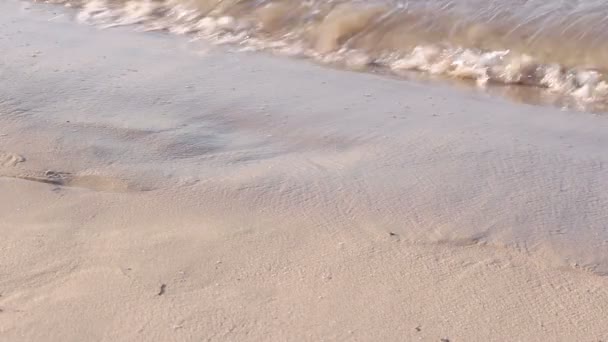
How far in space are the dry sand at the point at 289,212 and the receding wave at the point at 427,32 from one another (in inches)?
21.8

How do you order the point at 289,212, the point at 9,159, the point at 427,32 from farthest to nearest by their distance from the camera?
1. the point at 427,32
2. the point at 9,159
3. the point at 289,212

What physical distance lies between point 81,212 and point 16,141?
0.67m

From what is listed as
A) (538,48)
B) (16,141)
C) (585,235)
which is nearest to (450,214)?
(585,235)

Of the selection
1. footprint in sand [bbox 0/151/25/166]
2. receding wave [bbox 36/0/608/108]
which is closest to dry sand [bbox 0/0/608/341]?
footprint in sand [bbox 0/151/25/166]

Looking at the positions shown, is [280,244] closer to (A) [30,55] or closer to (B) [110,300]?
(B) [110,300]

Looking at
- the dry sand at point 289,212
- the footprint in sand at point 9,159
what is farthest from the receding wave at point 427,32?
the footprint in sand at point 9,159

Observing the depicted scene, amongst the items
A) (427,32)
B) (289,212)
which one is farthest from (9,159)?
(427,32)

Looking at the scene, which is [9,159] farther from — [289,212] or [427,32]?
[427,32]

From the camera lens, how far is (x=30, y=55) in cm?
400

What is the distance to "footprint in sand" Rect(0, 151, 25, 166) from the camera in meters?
2.76

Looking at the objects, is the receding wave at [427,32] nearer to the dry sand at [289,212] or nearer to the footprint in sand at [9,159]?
the dry sand at [289,212]

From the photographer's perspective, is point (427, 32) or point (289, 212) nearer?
point (289, 212)

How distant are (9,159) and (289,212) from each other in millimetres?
930

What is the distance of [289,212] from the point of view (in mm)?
2461
